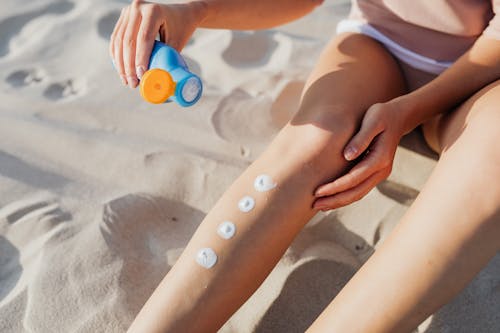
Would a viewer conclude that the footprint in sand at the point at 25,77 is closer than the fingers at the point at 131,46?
No

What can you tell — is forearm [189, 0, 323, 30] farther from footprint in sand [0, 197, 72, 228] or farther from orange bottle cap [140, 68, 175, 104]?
footprint in sand [0, 197, 72, 228]

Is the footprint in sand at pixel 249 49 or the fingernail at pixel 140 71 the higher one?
the fingernail at pixel 140 71

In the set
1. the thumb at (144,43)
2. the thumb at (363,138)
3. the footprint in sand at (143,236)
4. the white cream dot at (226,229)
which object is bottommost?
the footprint in sand at (143,236)

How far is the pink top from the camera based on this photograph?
1067 mm

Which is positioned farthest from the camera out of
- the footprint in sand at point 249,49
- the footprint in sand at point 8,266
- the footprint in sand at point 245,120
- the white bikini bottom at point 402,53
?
the footprint in sand at point 249,49

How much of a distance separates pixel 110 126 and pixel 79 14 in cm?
52

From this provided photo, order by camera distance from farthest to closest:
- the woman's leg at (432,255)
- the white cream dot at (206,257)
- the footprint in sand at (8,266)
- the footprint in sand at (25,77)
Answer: the footprint in sand at (25,77), the footprint in sand at (8,266), the white cream dot at (206,257), the woman's leg at (432,255)

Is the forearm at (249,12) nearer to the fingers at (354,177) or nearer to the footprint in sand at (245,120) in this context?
the footprint in sand at (245,120)

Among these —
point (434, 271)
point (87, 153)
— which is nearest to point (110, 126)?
point (87, 153)

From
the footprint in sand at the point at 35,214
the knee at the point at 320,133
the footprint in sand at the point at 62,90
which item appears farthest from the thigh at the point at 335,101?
the footprint in sand at the point at 62,90

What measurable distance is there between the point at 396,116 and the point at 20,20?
3.78 feet

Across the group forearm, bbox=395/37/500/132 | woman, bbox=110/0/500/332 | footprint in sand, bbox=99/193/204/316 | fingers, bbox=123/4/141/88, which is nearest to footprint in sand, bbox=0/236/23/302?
footprint in sand, bbox=99/193/204/316

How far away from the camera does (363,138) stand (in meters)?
0.95

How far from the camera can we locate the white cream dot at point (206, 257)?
890mm
